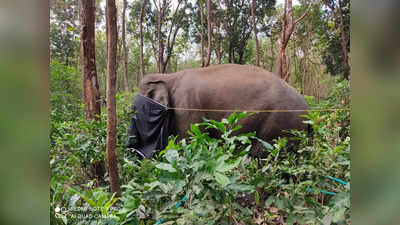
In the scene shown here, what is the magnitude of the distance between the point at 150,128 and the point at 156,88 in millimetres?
753

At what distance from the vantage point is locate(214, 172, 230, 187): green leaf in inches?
33.7

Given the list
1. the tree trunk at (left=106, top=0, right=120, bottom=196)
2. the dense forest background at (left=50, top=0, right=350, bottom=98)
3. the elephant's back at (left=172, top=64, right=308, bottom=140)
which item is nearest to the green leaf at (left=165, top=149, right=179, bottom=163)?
the tree trunk at (left=106, top=0, right=120, bottom=196)

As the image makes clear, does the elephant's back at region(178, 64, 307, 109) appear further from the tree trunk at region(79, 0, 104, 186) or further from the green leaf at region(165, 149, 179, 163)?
the green leaf at region(165, 149, 179, 163)

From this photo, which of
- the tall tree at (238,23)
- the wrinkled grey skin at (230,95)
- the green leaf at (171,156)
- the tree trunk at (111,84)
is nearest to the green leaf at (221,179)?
the green leaf at (171,156)

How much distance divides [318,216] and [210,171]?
0.47 meters

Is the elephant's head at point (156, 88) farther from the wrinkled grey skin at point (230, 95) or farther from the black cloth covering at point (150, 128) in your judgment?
the black cloth covering at point (150, 128)

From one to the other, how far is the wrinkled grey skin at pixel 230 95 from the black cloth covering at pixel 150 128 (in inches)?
8.1

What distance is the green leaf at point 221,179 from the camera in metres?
0.86

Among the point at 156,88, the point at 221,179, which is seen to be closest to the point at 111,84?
the point at 221,179

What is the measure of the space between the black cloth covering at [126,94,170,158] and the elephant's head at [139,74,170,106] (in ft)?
0.73

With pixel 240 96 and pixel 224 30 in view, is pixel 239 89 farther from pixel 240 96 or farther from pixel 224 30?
pixel 224 30

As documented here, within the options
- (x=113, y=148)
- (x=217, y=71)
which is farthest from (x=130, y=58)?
(x=113, y=148)
